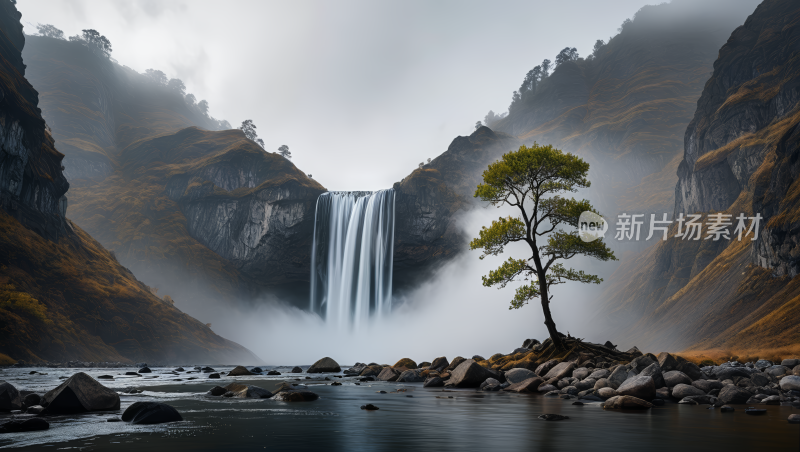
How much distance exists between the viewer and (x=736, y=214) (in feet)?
280

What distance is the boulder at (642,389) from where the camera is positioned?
18.1 meters

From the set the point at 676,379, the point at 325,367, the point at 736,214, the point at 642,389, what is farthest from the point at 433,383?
the point at 736,214

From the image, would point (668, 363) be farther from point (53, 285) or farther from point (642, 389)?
point (53, 285)

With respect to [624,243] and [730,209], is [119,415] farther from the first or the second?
[624,243]

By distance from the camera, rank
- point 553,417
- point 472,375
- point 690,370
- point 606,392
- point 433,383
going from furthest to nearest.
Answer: point 433,383, point 472,375, point 690,370, point 606,392, point 553,417

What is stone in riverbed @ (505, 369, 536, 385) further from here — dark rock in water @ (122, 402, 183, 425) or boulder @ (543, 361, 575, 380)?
dark rock in water @ (122, 402, 183, 425)

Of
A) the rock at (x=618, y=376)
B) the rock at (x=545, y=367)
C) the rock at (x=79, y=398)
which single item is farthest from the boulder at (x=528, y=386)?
the rock at (x=79, y=398)

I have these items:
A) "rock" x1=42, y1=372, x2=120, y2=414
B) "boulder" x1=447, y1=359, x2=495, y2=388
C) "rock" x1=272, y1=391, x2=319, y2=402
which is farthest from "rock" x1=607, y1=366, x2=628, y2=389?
"rock" x1=42, y1=372, x2=120, y2=414

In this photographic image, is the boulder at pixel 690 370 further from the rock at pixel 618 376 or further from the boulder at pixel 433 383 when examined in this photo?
the boulder at pixel 433 383

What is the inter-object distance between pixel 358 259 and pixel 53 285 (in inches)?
2344

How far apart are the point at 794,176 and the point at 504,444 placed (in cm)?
7945

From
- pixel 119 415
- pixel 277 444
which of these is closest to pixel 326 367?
pixel 119 415

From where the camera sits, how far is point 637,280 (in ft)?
356

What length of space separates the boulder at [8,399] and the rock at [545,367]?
2602cm
